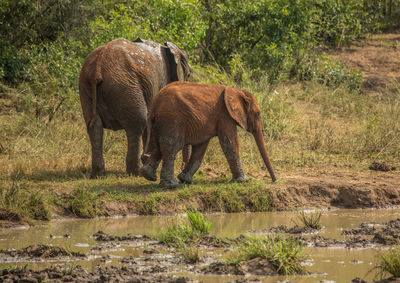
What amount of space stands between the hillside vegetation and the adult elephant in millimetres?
631

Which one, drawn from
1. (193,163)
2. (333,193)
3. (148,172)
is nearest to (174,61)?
(193,163)

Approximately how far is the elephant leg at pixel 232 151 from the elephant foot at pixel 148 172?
1081 millimetres

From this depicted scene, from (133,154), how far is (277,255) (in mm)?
4688

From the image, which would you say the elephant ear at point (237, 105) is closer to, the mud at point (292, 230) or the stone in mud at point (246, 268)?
the mud at point (292, 230)

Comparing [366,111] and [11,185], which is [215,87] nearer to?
[11,185]

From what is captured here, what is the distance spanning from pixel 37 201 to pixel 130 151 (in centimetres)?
215

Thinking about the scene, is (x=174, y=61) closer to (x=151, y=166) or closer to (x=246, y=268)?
(x=151, y=166)

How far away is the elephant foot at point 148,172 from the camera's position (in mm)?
9891

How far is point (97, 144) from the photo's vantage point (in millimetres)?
10445

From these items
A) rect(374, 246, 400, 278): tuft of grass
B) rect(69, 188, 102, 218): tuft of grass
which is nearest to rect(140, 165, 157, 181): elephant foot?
rect(69, 188, 102, 218): tuft of grass

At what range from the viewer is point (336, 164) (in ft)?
40.5

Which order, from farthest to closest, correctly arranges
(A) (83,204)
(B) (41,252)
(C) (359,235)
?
1. (A) (83,204)
2. (C) (359,235)
3. (B) (41,252)

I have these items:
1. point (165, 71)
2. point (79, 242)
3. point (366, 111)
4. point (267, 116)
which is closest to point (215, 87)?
point (165, 71)

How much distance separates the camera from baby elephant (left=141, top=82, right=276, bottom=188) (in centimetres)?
973
